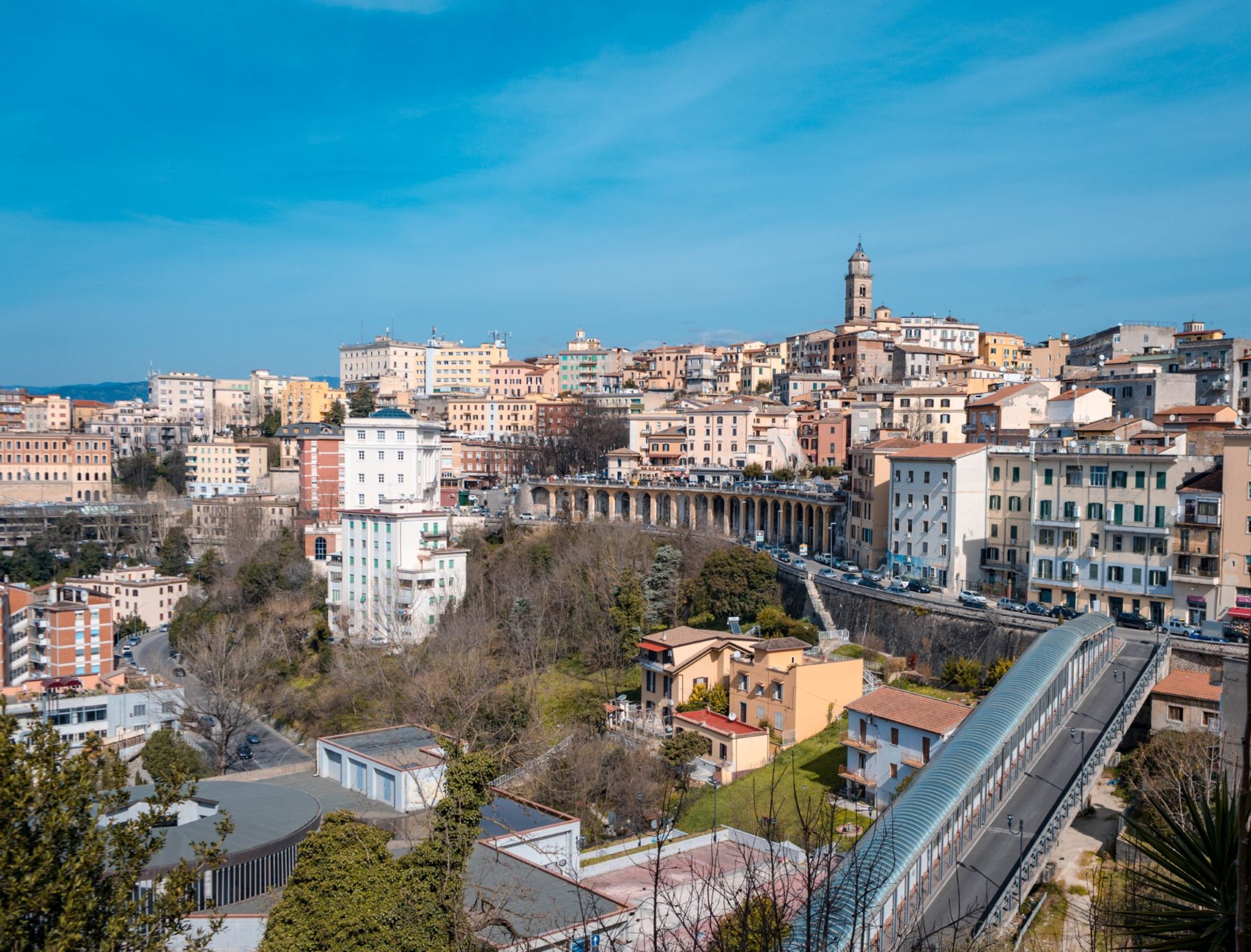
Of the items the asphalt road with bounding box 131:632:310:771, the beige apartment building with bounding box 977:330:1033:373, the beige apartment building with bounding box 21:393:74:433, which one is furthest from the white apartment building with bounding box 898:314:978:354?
the beige apartment building with bounding box 21:393:74:433

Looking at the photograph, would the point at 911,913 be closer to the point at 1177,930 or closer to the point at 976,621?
the point at 1177,930

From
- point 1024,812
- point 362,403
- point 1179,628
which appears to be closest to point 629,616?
point 1179,628

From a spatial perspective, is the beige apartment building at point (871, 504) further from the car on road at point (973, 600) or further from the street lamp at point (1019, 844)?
the street lamp at point (1019, 844)

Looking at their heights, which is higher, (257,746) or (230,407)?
(230,407)

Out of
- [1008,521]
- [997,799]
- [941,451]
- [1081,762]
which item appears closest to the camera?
[997,799]

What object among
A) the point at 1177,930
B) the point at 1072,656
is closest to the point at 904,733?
the point at 1072,656

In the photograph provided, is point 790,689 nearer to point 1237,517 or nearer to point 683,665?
point 683,665

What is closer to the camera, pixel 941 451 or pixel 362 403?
pixel 941 451
